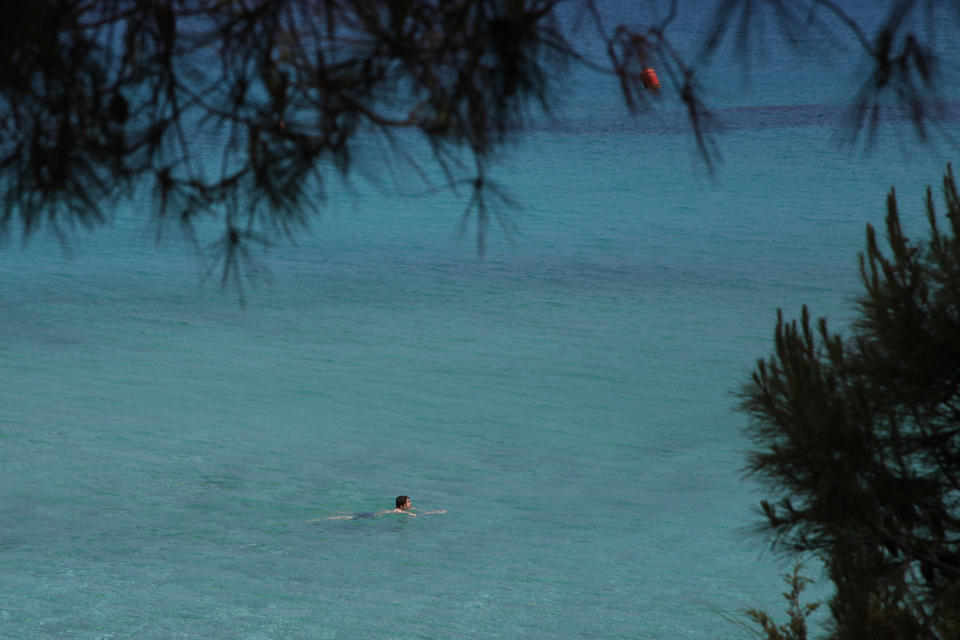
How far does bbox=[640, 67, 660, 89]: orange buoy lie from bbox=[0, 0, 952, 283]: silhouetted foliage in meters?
0.01

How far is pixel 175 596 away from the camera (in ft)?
25.8

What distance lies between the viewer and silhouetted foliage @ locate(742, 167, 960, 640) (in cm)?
281

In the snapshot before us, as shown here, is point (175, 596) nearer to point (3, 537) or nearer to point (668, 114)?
point (3, 537)

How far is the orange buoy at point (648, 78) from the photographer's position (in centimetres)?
177

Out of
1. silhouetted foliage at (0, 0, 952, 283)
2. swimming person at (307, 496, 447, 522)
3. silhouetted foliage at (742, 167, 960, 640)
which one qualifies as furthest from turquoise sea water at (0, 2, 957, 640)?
silhouetted foliage at (0, 0, 952, 283)

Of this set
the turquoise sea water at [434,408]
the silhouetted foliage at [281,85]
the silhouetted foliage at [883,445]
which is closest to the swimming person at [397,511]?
the turquoise sea water at [434,408]

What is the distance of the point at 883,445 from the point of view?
2873 millimetres

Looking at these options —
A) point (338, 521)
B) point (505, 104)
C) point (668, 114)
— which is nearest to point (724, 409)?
point (338, 521)

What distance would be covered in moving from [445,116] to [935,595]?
1747 mm

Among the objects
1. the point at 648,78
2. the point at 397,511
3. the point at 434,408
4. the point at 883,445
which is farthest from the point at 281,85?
the point at 434,408

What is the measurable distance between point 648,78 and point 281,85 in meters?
0.52

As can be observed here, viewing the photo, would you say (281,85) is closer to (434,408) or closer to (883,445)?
(883,445)

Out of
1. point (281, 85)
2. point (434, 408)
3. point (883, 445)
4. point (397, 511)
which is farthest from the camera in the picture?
point (434, 408)

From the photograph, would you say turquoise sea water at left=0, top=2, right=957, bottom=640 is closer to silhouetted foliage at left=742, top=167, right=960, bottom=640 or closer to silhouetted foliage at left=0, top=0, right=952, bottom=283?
silhouetted foliage at left=742, top=167, right=960, bottom=640
